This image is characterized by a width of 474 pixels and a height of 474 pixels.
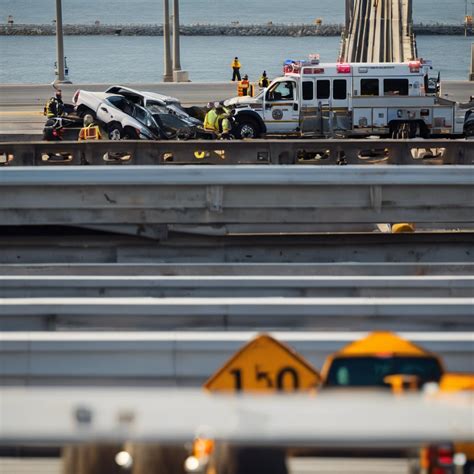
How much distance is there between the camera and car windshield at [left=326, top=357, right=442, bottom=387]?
4.42 m

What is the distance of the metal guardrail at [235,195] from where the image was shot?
10.6 metres

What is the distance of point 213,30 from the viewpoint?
134m

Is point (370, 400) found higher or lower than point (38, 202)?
higher

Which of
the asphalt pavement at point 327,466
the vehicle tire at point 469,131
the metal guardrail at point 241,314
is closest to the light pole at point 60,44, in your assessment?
the vehicle tire at point 469,131

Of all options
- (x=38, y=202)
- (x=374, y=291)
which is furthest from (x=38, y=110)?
(x=374, y=291)

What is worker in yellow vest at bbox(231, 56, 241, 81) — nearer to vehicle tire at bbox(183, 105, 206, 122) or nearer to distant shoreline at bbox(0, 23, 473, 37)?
vehicle tire at bbox(183, 105, 206, 122)

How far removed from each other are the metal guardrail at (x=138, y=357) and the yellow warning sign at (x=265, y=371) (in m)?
0.89

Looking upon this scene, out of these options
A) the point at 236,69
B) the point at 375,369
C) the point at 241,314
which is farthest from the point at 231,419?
the point at 236,69

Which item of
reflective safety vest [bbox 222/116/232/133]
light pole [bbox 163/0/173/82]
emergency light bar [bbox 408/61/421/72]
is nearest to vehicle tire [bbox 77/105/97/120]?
reflective safety vest [bbox 222/116/232/133]

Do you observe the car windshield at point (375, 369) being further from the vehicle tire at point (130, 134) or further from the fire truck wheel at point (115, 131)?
the fire truck wheel at point (115, 131)

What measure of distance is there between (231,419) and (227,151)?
13.9 metres

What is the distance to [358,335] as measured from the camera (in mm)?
5887

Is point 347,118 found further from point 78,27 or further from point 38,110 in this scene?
point 78,27

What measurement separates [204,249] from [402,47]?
52890mm
